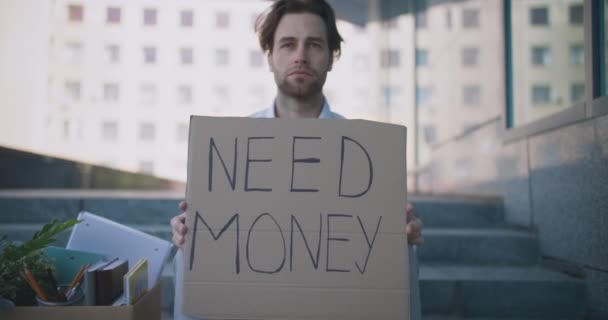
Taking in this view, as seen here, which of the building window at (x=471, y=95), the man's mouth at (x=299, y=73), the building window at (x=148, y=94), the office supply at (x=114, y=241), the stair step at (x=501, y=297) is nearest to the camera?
the office supply at (x=114, y=241)

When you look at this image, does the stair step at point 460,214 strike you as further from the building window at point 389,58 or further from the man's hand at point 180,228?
the building window at point 389,58

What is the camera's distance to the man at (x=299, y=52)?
1552 mm

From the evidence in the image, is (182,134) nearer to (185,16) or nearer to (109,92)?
(109,92)

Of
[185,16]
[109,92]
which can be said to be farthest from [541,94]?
[185,16]

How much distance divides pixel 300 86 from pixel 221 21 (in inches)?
575

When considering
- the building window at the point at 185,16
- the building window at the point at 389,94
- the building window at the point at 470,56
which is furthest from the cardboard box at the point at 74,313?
the building window at the point at 185,16

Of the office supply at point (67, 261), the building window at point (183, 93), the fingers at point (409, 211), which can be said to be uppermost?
the building window at point (183, 93)

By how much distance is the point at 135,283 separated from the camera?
0.97 metres

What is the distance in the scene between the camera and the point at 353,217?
1.00 metres

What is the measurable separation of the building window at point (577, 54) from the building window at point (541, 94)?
381mm

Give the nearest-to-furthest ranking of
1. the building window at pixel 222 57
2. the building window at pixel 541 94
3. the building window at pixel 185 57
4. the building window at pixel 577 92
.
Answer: the building window at pixel 577 92
the building window at pixel 541 94
the building window at pixel 222 57
the building window at pixel 185 57

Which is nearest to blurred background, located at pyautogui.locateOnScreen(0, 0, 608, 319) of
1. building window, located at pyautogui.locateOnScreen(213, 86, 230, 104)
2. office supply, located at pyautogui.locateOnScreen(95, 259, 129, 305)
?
office supply, located at pyautogui.locateOnScreen(95, 259, 129, 305)

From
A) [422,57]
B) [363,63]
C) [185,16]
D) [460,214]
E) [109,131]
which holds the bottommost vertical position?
[460,214]

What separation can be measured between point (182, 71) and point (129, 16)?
3.11 m
